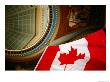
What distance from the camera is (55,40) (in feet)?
11.0

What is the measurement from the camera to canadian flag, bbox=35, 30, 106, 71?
332 centimetres

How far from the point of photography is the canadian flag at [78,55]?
332 cm

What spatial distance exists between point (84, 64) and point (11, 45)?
61 cm

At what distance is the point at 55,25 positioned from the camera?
11.0ft

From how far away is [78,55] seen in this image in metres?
3.35

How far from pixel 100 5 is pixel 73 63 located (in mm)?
518

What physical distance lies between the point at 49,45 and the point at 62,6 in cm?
33
